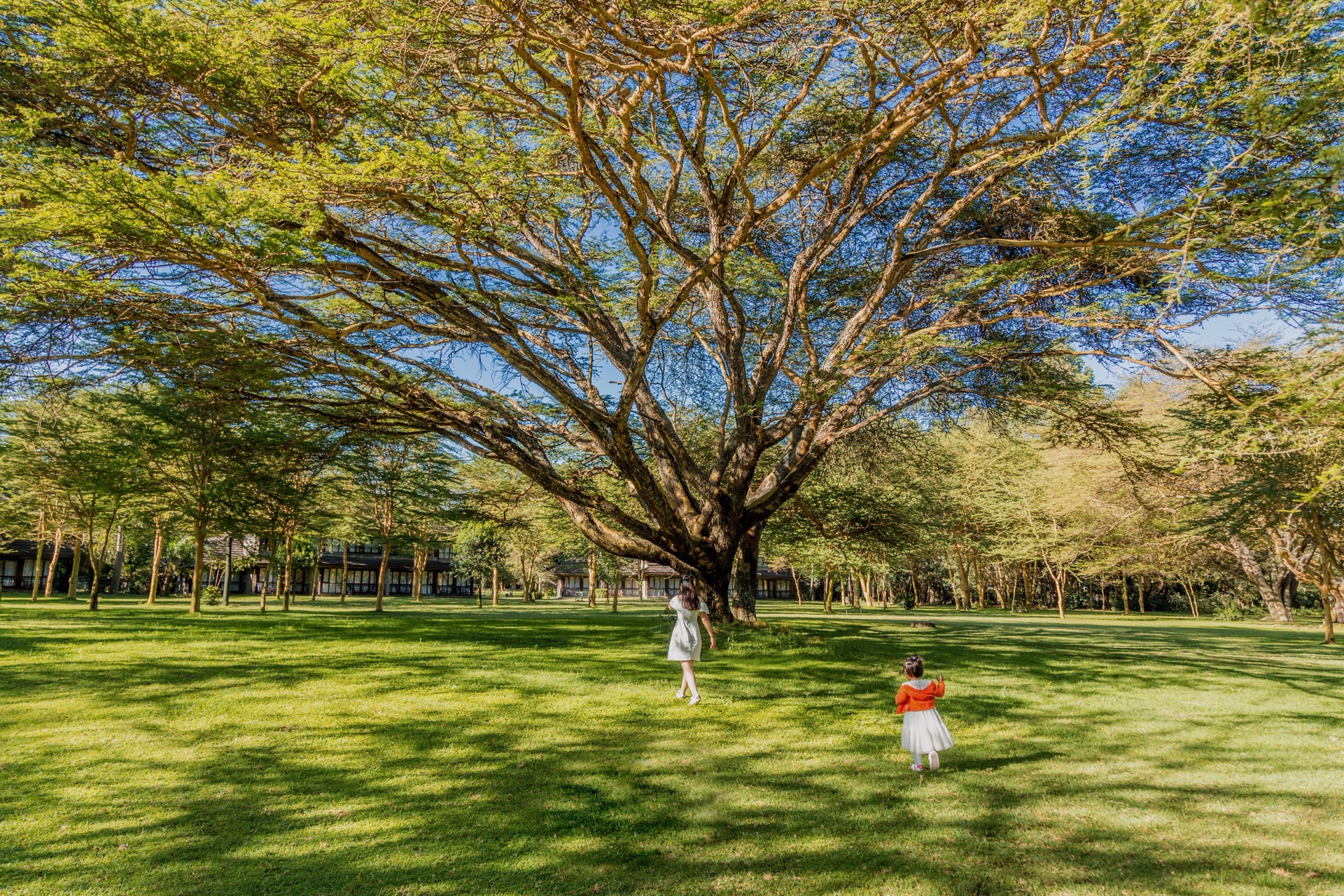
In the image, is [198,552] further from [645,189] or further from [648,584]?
[648,584]

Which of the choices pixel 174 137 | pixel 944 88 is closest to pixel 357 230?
pixel 174 137

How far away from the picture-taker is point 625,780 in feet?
18.9

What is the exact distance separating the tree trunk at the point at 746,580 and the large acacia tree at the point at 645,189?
1.44 metres

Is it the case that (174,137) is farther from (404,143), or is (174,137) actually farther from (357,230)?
(404,143)

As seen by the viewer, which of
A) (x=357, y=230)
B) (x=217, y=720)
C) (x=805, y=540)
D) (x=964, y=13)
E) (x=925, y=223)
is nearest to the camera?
(x=217, y=720)

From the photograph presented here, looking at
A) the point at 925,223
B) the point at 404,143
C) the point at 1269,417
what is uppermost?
the point at 925,223

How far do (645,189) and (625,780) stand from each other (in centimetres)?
751

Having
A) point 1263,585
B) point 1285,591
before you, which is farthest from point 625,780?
point 1285,591

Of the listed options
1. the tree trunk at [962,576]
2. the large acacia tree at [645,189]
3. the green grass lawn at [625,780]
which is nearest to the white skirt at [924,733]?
the green grass lawn at [625,780]

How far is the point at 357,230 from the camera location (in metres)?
10.6

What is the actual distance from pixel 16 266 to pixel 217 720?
5396mm

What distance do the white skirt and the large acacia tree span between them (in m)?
5.23

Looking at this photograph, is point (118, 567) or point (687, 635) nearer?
point (687, 635)

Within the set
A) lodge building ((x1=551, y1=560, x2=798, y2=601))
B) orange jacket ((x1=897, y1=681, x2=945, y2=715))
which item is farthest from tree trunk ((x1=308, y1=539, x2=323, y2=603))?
orange jacket ((x1=897, y1=681, x2=945, y2=715))
